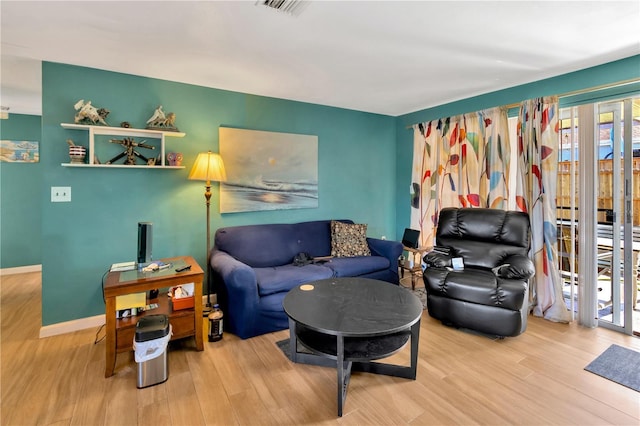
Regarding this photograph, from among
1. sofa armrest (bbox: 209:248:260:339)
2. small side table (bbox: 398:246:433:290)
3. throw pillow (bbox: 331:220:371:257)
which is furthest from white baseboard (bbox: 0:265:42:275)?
small side table (bbox: 398:246:433:290)

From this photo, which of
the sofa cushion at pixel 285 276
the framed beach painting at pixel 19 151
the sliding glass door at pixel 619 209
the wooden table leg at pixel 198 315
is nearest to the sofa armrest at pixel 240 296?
the sofa cushion at pixel 285 276

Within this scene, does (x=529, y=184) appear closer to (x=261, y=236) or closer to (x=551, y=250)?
(x=551, y=250)

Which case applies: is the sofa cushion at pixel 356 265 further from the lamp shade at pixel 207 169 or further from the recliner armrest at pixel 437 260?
the lamp shade at pixel 207 169

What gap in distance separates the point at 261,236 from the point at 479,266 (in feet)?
7.59

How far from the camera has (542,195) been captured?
3.06m

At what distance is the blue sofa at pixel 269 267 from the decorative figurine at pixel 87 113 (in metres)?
1.50

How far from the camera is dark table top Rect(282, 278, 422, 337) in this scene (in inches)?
70.1

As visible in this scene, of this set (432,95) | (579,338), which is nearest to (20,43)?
(432,95)

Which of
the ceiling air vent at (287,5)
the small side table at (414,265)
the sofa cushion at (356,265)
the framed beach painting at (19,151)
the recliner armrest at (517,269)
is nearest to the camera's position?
the ceiling air vent at (287,5)

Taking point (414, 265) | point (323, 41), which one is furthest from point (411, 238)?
point (323, 41)

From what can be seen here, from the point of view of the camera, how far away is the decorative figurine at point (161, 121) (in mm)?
2977

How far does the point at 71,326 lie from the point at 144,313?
1020mm

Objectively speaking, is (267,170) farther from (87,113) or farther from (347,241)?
(87,113)

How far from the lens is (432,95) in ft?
12.3
